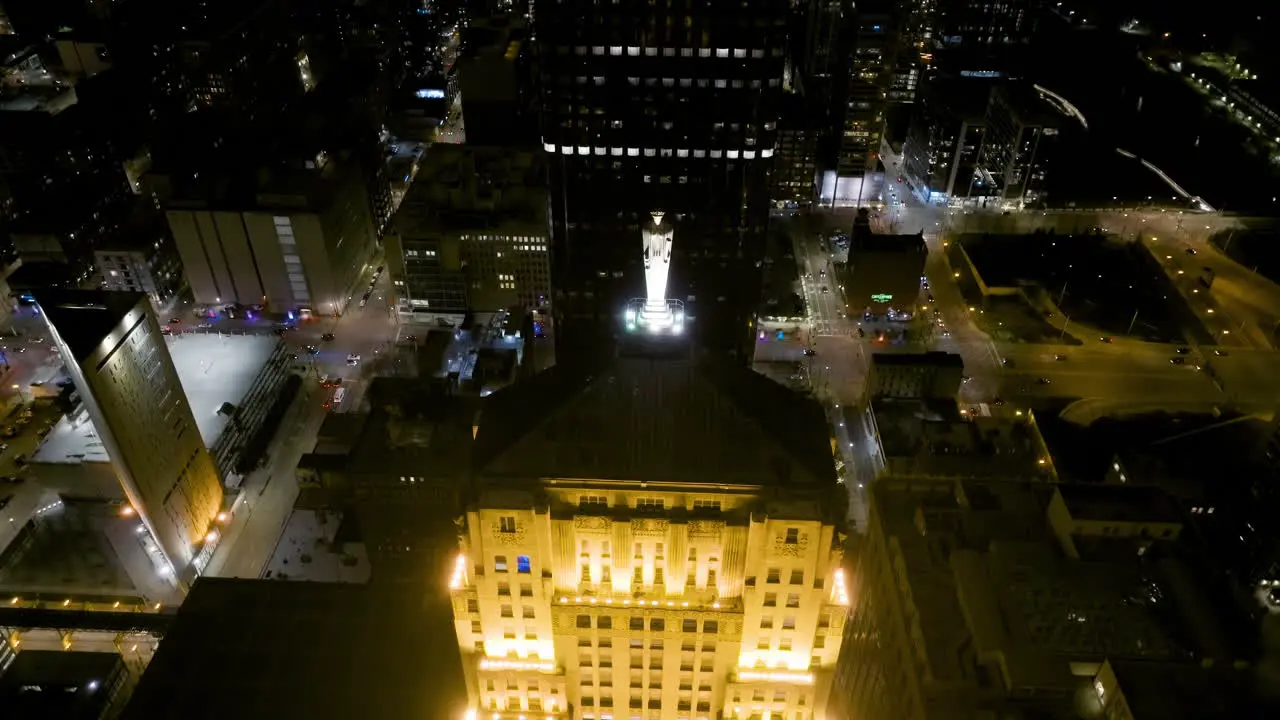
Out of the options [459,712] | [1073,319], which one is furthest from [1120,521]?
[1073,319]

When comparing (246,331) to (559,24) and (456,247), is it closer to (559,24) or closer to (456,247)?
(456,247)

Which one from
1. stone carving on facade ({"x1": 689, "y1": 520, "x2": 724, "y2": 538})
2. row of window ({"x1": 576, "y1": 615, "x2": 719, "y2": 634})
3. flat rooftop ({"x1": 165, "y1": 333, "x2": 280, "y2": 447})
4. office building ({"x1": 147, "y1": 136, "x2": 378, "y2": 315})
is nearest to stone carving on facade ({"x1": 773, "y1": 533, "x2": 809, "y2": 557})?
stone carving on facade ({"x1": 689, "y1": 520, "x2": 724, "y2": 538})

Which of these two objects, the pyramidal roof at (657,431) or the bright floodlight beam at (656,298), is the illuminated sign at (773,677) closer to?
the pyramidal roof at (657,431)

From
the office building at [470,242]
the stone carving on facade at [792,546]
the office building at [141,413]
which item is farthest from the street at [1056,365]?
the office building at [141,413]

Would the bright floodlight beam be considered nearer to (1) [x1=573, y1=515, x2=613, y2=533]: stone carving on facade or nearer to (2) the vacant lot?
(1) [x1=573, y1=515, x2=613, y2=533]: stone carving on facade

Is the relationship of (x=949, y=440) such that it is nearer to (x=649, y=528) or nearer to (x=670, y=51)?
(x=670, y=51)
